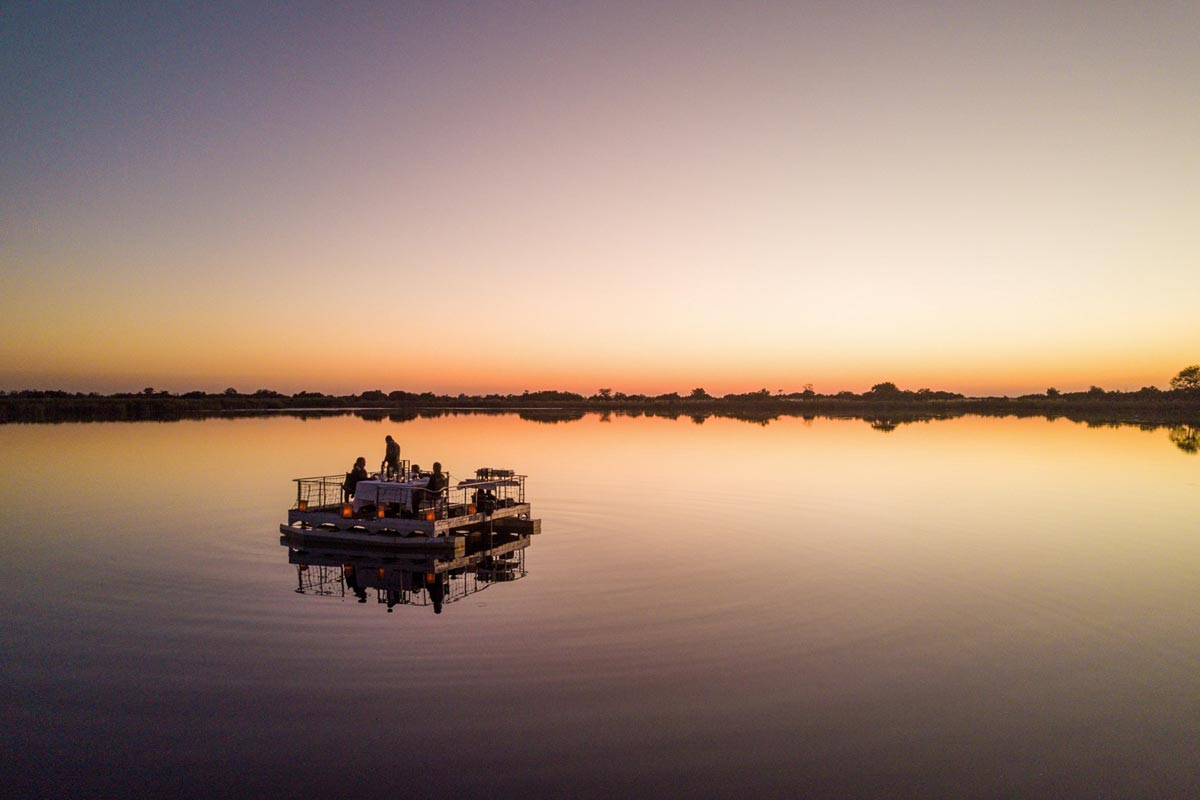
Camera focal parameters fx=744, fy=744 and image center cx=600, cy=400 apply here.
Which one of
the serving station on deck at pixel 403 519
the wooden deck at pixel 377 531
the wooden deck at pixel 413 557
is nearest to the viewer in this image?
the wooden deck at pixel 413 557

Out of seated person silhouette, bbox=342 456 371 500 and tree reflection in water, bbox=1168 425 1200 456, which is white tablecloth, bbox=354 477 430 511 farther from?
tree reflection in water, bbox=1168 425 1200 456

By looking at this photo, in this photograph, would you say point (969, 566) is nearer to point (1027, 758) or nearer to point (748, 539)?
point (748, 539)

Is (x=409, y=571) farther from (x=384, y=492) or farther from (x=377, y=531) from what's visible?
(x=384, y=492)

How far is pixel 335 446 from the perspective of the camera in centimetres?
6325

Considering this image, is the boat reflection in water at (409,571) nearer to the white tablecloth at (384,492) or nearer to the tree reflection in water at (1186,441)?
the white tablecloth at (384,492)

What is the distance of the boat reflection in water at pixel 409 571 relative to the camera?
19.3 metres

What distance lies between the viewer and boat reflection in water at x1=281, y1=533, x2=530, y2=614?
761 inches

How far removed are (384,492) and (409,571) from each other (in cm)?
417

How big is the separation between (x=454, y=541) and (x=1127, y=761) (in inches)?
727

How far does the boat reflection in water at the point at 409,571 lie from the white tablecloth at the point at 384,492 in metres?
1.71

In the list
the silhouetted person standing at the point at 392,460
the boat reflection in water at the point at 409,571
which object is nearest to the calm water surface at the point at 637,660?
the boat reflection in water at the point at 409,571

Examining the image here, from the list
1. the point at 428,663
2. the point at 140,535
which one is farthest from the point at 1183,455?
the point at 140,535

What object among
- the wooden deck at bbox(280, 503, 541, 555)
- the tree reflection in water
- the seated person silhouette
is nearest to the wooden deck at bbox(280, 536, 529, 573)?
the wooden deck at bbox(280, 503, 541, 555)

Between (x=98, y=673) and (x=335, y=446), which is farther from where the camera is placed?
(x=335, y=446)
